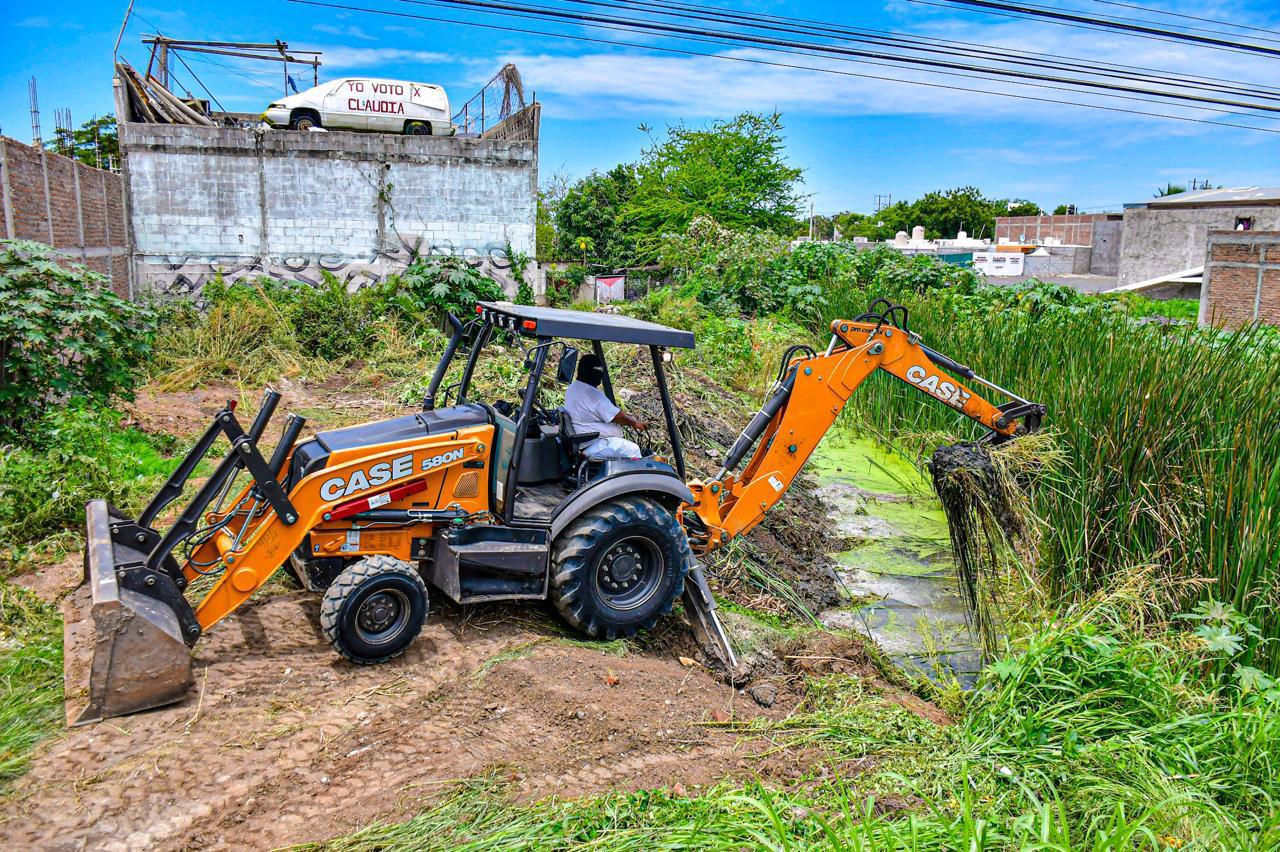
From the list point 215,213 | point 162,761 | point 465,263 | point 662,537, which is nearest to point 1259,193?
point 465,263

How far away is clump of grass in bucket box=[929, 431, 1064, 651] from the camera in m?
6.57

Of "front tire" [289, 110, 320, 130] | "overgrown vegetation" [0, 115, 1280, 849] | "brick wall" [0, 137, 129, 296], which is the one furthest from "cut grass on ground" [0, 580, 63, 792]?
"front tire" [289, 110, 320, 130]

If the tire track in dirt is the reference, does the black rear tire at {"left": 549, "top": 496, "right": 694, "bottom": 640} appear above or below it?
above

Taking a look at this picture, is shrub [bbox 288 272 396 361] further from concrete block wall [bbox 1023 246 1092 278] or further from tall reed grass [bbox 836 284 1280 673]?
concrete block wall [bbox 1023 246 1092 278]

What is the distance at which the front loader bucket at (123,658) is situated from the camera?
4152mm

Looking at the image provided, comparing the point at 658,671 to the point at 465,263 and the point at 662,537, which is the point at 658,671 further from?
the point at 465,263

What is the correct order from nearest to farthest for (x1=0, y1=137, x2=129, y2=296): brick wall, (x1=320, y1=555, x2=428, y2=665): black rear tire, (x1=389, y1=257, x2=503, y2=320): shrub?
(x1=320, y1=555, x2=428, y2=665): black rear tire, (x1=0, y1=137, x2=129, y2=296): brick wall, (x1=389, y1=257, x2=503, y2=320): shrub

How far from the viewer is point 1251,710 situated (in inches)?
181

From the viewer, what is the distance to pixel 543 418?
6.16 metres

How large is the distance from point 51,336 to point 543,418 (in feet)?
17.6

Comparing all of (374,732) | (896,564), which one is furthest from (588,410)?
(896,564)

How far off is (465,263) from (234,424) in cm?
1340

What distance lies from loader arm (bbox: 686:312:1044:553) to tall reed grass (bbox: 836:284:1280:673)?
86 centimetres

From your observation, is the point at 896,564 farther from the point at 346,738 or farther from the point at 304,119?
the point at 304,119
